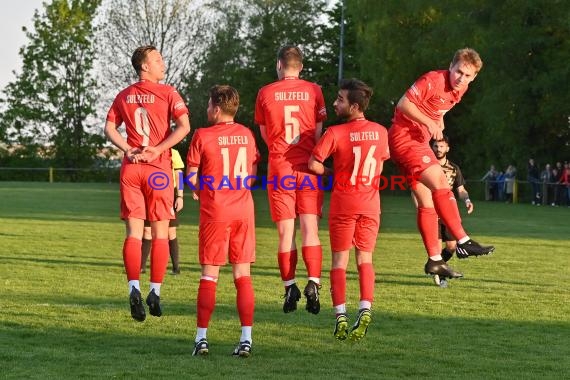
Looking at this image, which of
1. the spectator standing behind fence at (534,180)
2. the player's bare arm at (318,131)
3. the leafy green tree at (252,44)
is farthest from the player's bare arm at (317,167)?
the leafy green tree at (252,44)

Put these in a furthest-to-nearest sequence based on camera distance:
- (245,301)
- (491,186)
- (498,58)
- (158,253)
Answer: (491,186) → (498,58) → (158,253) → (245,301)

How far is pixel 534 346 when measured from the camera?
997 cm

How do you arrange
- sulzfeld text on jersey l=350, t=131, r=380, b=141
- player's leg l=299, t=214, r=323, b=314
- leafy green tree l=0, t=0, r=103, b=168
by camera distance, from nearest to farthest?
sulzfeld text on jersey l=350, t=131, r=380, b=141 < player's leg l=299, t=214, r=323, b=314 < leafy green tree l=0, t=0, r=103, b=168

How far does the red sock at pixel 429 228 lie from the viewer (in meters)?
11.7

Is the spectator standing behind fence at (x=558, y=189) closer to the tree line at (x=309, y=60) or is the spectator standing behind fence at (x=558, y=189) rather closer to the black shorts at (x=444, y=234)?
the tree line at (x=309, y=60)

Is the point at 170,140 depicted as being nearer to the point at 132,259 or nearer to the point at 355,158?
the point at 132,259

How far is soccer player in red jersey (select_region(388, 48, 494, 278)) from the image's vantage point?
1109 cm

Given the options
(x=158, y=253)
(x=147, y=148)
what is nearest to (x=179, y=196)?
(x=158, y=253)

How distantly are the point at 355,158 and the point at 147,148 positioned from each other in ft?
6.35

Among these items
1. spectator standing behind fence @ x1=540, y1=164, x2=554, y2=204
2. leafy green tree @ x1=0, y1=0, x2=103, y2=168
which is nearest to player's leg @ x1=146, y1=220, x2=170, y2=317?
spectator standing behind fence @ x1=540, y1=164, x2=554, y2=204

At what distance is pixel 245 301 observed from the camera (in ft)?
31.4

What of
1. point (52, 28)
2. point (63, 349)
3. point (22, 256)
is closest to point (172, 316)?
point (63, 349)

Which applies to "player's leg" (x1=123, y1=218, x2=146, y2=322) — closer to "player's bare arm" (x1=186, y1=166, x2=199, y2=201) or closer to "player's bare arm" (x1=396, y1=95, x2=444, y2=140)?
"player's bare arm" (x1=186, y1=166, x2=199, y2=201)

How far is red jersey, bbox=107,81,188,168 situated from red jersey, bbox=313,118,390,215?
57.4 inches
